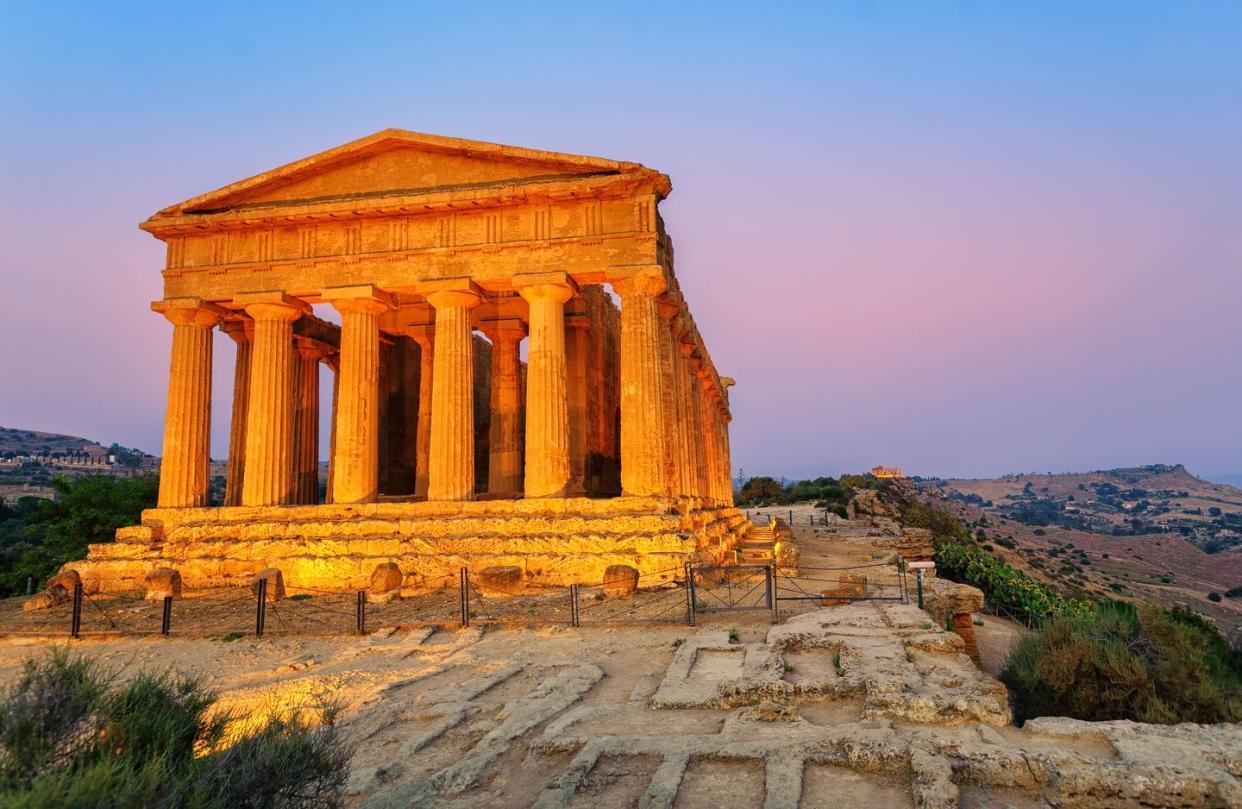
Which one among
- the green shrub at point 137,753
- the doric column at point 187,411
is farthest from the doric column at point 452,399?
the green shrub at point 137,753

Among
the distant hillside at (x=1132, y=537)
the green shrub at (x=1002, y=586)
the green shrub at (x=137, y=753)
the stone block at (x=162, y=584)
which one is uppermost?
the green shrub at (x=137, y=753)

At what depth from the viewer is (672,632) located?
1059 cm

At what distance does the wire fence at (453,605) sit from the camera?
11.6m

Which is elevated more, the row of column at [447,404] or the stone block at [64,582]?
the row of column at [447,404]

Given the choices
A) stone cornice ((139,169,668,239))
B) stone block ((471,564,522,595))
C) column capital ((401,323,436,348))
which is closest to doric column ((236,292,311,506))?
stone cornice ((139,169,668,239))

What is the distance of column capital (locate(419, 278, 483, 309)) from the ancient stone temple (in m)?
0.05

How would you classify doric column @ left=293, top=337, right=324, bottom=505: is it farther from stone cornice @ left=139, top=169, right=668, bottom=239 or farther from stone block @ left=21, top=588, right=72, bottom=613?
stone block @ left=21, top=588, right=72, bottom=613

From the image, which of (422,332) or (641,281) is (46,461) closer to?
(422,332)

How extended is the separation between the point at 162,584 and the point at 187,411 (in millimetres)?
5368

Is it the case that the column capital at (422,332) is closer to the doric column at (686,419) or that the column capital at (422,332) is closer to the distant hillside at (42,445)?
the doric column at (686,419)

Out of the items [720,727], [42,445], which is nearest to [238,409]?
[720,727]

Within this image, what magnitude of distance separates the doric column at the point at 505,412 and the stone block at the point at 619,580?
7934 mm

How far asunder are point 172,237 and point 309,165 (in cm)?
450

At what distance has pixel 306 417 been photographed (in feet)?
77.0
